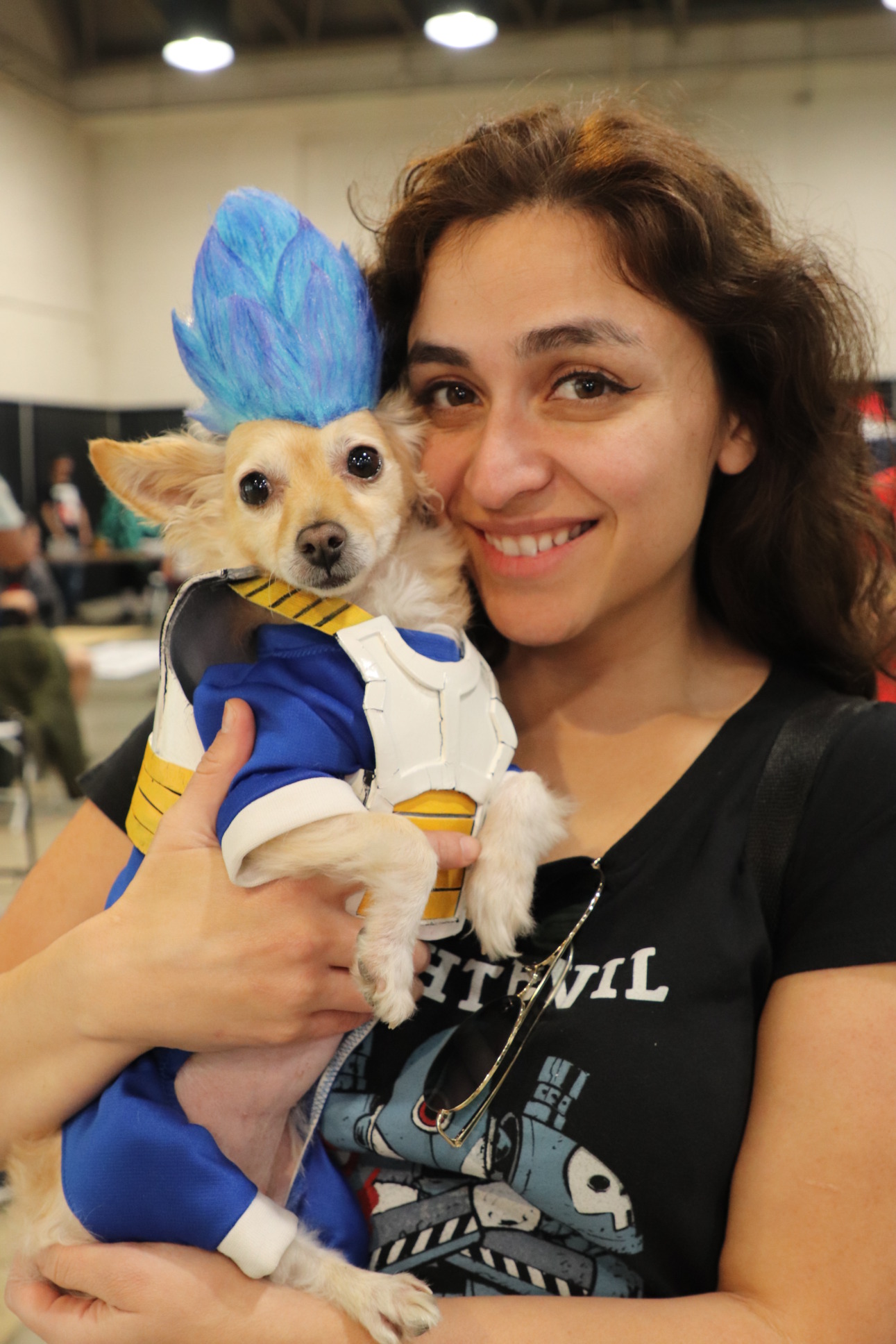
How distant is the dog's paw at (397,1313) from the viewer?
1053mm

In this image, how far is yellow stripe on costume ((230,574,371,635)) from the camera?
119 cm

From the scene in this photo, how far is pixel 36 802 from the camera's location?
3.93 meters

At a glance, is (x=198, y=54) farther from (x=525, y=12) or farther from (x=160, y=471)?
(x=160, y=471)

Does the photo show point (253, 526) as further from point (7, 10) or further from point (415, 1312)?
point (7, 10)

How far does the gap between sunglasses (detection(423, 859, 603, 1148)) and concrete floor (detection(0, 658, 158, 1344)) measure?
2837mm

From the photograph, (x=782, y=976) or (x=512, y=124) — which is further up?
(x=512, y=124)

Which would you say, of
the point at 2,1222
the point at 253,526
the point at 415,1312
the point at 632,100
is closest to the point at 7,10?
the point at 632,100

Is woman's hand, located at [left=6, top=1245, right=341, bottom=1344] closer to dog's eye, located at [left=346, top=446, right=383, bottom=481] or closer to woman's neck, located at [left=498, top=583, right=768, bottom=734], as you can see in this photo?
woman's neck, located at [left=498, top=583, right=768, bottom=734]

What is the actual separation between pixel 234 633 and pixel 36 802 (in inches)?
122

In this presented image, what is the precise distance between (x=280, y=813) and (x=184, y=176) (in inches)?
130

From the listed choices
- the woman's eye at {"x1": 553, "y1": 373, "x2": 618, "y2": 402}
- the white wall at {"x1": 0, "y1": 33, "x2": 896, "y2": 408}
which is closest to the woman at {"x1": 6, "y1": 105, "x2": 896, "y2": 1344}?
the woman's eye at {"x1": 553, "y1": 373, "x2": 618, "y2": 402}

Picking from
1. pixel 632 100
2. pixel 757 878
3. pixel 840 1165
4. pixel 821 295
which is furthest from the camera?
pixel 632 100

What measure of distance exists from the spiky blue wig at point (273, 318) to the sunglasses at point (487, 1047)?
724mm

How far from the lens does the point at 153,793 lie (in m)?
1.26
